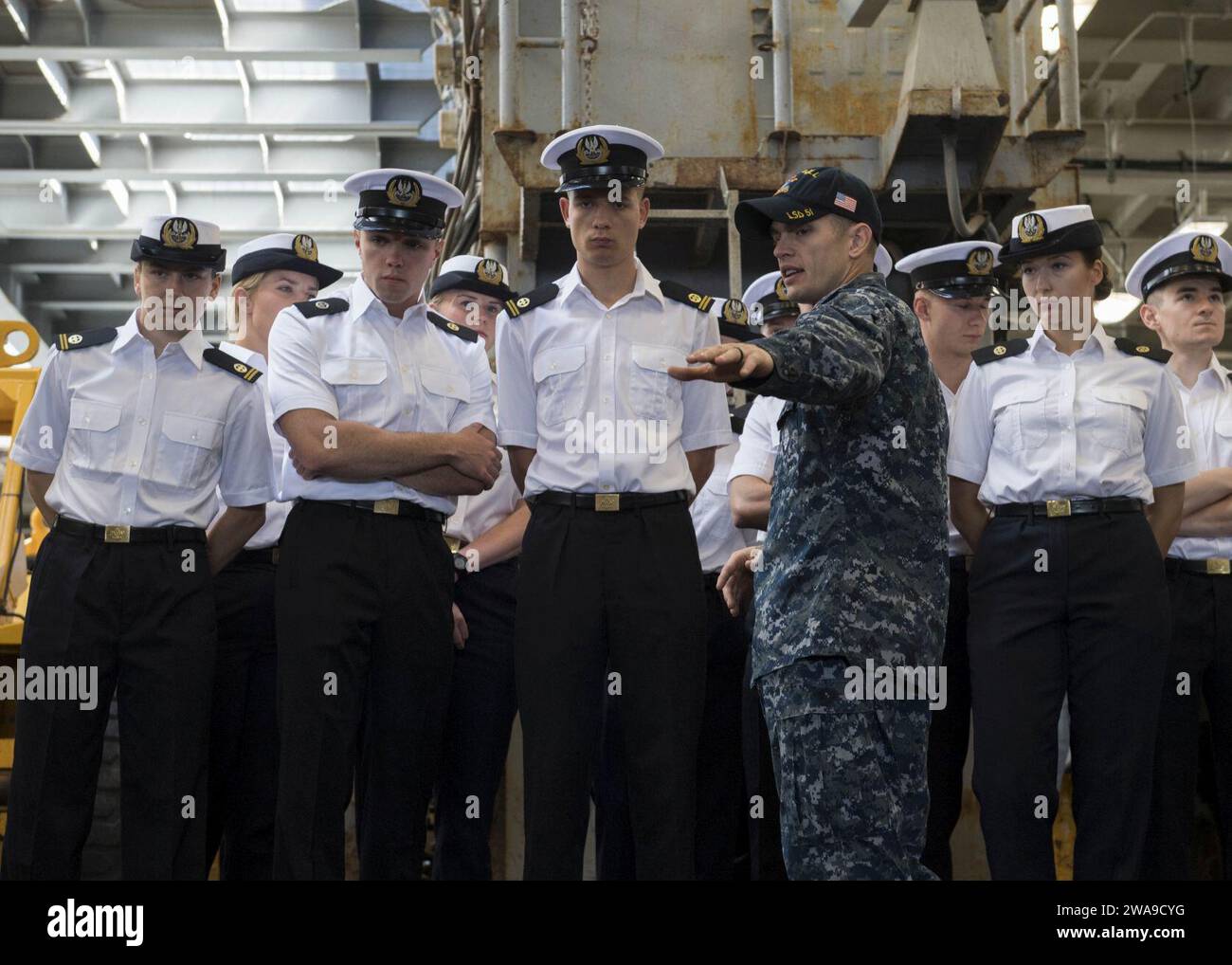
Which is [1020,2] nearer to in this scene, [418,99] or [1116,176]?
[418,99]

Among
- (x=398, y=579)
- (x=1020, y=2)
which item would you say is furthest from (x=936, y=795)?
(x=1020, y=2)

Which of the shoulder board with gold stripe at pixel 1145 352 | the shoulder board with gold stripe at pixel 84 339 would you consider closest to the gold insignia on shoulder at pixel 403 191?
the shoulder board with gold stripe at pixel 84 339

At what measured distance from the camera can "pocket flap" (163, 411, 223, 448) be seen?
13.1ft

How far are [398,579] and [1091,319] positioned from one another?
212cm

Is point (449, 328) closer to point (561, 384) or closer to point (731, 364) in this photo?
point (561, 384)

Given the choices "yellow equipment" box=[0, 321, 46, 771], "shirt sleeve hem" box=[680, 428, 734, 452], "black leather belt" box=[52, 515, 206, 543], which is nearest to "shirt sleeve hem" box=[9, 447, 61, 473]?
"black leather belt" box=[52, 515, 206, 543]

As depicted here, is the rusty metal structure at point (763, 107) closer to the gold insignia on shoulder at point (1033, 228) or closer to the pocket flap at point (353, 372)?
the gold insignia on shoulder at point (1033, 228)

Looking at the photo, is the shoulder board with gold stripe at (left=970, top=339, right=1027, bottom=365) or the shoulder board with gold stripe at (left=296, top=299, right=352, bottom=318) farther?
the shoulder board with gold stripe at (left=970, top=339, right=1027, bottom=365)

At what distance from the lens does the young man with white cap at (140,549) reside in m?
3.74

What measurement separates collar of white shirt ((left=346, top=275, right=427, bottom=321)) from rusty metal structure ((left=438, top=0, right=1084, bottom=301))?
207cm

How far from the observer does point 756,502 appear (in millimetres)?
4250

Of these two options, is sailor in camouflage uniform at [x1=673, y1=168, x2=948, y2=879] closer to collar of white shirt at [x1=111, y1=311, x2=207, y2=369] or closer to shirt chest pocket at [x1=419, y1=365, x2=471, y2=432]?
shirt chest pocket at [x1=419, y1=365, x2=471, y2=432]

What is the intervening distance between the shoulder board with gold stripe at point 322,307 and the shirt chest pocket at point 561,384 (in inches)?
24.3

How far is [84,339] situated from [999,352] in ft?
8.75
